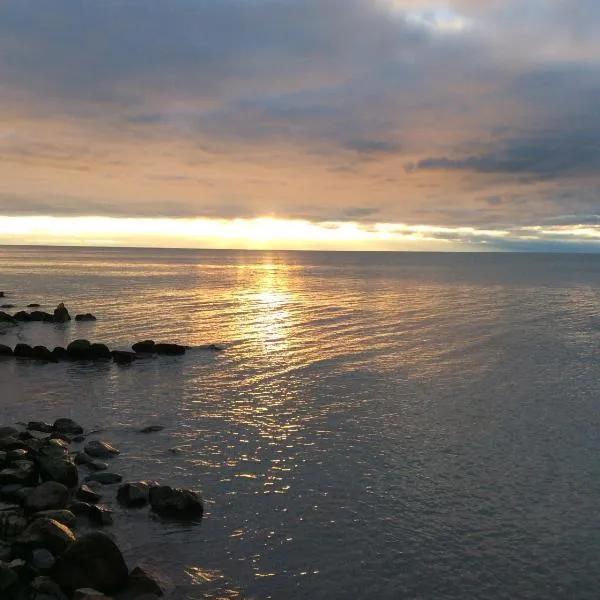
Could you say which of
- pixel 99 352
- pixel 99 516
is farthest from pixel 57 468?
pixel 99 352

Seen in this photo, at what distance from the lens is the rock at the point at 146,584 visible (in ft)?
40.1

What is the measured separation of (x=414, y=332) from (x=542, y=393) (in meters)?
21.2

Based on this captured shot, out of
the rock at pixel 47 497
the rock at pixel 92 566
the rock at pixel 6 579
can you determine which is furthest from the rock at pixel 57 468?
the rock at pixel 6 579

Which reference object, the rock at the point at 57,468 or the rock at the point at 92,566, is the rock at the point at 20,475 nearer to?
the rock at the point at 57,468

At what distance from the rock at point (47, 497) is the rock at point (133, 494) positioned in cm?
148

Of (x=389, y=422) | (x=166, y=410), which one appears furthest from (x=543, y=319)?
(x=166, y=410)

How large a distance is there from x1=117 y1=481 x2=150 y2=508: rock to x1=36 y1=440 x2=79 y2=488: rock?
176 centimetres

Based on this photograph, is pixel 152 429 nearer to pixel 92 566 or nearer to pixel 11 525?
pixel 11 525

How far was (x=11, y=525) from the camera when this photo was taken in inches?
552

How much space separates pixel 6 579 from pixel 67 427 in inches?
463

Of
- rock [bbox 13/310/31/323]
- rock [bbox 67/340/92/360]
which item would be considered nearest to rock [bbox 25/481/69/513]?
rock [bbox 67/340/92/360]

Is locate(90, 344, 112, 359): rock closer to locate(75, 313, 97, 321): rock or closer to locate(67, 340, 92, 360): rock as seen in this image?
locate(67, 340, 92, 360): rock

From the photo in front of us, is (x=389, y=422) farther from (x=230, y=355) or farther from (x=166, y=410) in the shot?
(x=230, y=355)

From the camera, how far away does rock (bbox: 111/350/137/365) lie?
3744 cm
